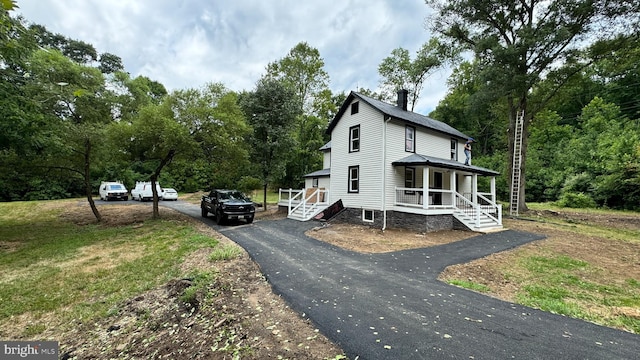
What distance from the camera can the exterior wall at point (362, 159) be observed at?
1319 cm

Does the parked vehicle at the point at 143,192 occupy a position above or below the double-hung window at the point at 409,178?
below

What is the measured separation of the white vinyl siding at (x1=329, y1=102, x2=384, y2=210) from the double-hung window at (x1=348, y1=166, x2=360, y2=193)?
211 mm

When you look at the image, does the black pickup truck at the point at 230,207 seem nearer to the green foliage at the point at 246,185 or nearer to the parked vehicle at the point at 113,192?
the green foliage at the point at 246,185

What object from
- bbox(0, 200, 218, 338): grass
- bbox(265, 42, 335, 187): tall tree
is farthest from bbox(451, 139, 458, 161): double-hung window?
bbox(0, 200, 218, 338): grass

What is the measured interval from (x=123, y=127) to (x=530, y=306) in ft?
54.4

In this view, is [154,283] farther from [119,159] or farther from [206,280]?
[119,159]

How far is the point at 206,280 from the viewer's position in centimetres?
553

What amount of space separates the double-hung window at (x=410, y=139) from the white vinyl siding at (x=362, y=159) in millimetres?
1801

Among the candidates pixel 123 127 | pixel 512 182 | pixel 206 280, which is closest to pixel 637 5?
pixel 512 182

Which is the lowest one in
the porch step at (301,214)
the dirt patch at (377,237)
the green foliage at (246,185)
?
the dirt patch at (377,237)

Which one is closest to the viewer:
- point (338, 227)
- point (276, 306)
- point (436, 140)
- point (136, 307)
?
point (276, 306)

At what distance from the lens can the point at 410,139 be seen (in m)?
14.1
